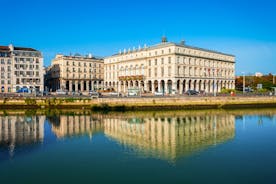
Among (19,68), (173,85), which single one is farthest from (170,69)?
(19,68)

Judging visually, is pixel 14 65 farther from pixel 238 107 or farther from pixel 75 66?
pixel 238 107

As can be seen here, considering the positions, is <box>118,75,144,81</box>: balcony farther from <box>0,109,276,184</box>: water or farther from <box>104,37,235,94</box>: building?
<box>0,109,276,184</box>: water

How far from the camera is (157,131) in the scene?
36844 mm

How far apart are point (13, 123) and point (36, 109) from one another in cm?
1811

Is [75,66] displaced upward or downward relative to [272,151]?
upward

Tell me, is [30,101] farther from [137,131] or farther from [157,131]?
[157,131]

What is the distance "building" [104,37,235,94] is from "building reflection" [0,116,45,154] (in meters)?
41.5

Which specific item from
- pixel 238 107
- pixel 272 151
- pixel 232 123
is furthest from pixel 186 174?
pixel 238 107

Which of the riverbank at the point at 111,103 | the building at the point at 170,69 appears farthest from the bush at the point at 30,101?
the building at the point at 170,69

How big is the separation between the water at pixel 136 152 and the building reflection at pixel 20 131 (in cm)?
10

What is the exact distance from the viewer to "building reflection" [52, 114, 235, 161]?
2745cm

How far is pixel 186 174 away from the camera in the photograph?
19.7m

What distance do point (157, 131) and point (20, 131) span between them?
18.5m

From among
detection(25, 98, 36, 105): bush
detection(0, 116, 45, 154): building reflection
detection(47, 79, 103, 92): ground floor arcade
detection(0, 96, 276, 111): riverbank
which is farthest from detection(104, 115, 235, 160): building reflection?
detection(47, 79, 103, 92): ground floor arcade
